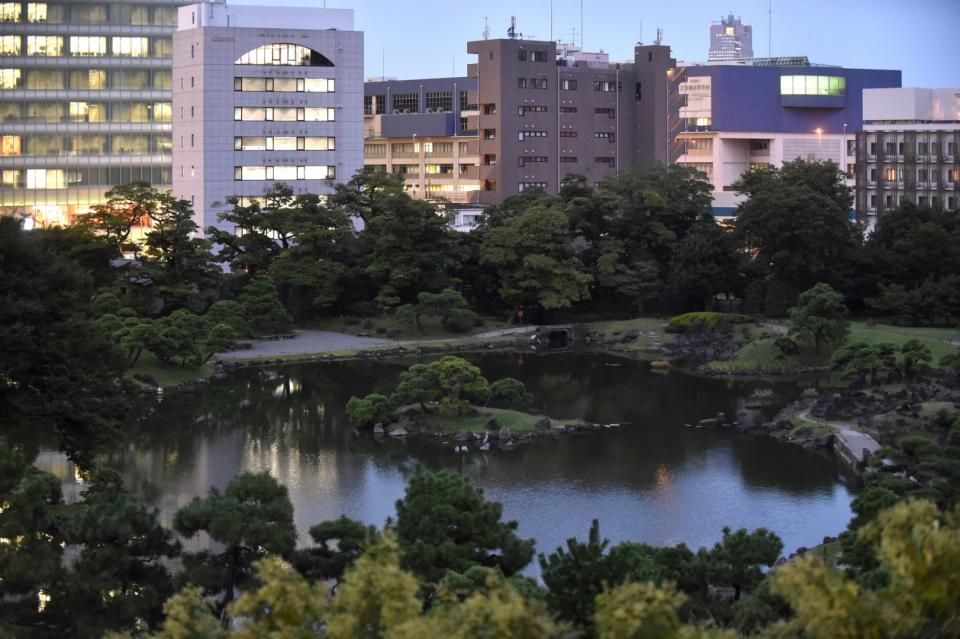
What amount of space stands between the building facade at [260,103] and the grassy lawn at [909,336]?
2031cm

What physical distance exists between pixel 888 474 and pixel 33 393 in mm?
12012

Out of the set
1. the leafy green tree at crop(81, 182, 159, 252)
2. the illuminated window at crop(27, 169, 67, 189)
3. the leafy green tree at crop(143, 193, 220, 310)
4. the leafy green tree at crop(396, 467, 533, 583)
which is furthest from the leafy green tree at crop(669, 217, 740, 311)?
the leafy green tree at crop(396, 467, 533, 583)

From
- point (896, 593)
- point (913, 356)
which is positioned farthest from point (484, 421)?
point (896, 593)

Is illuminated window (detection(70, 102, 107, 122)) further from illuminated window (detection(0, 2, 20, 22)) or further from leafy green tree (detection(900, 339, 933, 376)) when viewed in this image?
leafy green tree (detection(900, 339, 933, 376))

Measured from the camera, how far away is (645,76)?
64.2 m

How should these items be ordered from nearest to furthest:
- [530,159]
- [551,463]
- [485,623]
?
[485,623]
[551,463]
[530,159]

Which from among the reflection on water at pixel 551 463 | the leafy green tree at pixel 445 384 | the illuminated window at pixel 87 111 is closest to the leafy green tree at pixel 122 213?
the reflection on water at pixel 551 463

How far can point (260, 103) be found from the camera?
49094 millimetres

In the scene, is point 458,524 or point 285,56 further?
point 285,56

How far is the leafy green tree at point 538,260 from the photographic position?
1639 inches

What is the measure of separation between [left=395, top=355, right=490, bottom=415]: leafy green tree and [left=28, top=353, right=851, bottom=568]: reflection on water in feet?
4.36

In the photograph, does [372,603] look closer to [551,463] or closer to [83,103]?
[551,463]

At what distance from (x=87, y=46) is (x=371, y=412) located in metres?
29.9

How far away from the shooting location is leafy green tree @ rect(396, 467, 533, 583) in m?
14.7
